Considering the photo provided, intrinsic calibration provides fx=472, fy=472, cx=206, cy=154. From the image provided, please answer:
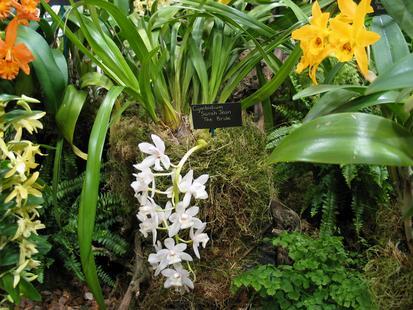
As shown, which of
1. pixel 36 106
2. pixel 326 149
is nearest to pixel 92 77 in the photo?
pixel 36 106

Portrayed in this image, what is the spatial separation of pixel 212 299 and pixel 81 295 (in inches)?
25.3

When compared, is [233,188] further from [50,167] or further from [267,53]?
[50,167]

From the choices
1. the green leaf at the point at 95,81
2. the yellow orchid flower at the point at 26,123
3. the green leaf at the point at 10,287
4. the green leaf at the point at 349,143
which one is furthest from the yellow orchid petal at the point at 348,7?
the green leaf at the point at 10,287

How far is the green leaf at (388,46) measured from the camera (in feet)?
3.73

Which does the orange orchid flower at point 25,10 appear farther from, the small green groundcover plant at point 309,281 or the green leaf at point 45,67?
the small green groundcover plant at point 309,281

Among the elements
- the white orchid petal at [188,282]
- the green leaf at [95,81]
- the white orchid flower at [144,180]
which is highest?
the green leaf at [95,81]

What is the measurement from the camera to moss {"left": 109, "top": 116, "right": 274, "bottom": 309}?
1321mm

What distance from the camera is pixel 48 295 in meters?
1.70

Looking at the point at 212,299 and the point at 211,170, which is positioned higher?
the point at 211,170

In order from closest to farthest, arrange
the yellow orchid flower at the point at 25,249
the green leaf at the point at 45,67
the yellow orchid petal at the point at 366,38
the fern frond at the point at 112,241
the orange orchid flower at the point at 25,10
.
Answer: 1. the yellow orchid petal at the point at 366,38
2. the yellow orchid flower at the point at 25,249
3. the orange orchid flower at the point at 25,10
4. the green leaf at the point at 45,67
5. the fern frond at the point at 112,241

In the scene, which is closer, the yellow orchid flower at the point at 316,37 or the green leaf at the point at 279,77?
the yellow orchid flower at the point at 316,37

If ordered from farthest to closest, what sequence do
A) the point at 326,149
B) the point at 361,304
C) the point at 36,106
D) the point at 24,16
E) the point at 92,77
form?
the point at 36,106 < the point at 92,77 < the point at 24,16 < the point at 361,304 < the point at 326,149

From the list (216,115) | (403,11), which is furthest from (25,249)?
(403,11)

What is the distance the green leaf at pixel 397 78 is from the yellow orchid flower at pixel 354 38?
0.09 m
